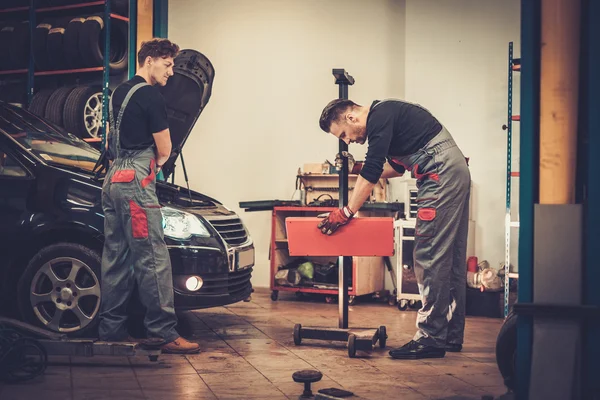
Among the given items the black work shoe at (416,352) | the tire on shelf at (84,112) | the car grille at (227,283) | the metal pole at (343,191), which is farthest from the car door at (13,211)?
the tire on shelf at (84,112)

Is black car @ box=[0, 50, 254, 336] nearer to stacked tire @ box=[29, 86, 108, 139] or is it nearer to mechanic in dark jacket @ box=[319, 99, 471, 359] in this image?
mechanic in dark jacket @ box=[319, 99, 471, 359]

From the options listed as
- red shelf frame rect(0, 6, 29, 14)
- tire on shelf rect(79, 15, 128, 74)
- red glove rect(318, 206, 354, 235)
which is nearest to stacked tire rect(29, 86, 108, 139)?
tire on shelf rect(79, 15, 128, 74)

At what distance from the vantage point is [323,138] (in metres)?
7.72

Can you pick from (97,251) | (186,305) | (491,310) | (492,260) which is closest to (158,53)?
(97,251)

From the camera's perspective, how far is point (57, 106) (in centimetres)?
717

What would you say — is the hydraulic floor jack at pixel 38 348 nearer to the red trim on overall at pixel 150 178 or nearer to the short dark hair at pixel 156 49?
the red trim on overall at pixel 150 178

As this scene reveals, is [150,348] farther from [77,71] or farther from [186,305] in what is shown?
[77,71]

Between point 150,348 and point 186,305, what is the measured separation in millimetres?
512

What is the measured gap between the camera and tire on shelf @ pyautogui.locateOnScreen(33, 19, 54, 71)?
7.62 meters

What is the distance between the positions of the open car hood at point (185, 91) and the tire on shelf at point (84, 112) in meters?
1.94

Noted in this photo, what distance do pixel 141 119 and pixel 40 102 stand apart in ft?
11.9

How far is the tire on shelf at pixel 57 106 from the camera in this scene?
712 centimetres

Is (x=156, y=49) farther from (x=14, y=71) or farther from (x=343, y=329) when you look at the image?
(x=14, y=71)

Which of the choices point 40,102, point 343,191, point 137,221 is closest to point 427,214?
point 343,191
